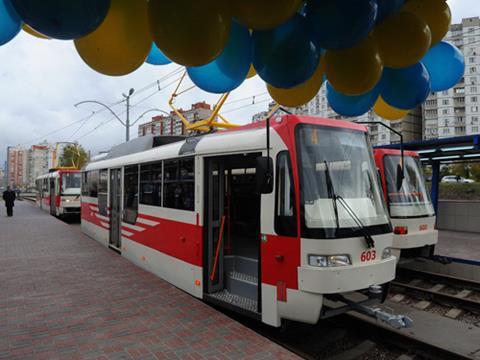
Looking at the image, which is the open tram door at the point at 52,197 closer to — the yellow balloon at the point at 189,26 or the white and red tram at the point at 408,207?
the white and red tram at the point at 408,207

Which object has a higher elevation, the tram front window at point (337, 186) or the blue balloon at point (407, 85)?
the blue balloon at point (407, 85)

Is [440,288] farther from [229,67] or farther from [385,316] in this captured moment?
[229,67]

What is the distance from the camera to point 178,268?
6352 millimetres

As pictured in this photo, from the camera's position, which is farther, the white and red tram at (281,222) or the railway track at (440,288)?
the railway track at (440,288)

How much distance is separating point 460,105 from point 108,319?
87205 millimetres

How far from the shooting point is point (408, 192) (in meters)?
8.12

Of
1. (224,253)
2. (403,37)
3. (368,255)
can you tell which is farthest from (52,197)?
(403,37)

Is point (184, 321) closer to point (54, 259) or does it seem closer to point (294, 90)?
point (294, 90)

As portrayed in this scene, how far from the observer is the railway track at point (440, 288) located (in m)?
6.76

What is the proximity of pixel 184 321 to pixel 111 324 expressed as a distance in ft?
2.95

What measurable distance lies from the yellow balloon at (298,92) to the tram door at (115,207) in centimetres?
639

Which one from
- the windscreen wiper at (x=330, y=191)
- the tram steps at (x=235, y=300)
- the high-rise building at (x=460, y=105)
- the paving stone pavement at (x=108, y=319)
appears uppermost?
the high-rise building at (x=460, y=105)

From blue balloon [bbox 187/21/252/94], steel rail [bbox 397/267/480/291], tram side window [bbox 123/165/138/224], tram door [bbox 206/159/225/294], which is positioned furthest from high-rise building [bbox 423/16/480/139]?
blue balloon [bbox 187/21/252/94]

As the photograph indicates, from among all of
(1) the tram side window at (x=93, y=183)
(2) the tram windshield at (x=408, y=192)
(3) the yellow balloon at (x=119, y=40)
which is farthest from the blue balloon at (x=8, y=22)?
(1) the tram side window at (x=93, y=183)
